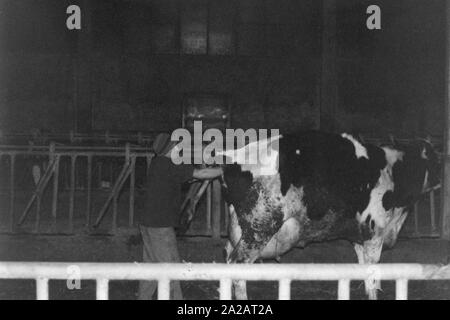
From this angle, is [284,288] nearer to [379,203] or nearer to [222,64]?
[379,203]

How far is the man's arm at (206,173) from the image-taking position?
570cm

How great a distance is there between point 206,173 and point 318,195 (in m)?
1.21

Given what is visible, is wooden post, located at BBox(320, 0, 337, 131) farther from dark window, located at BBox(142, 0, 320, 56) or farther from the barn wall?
dark window, located at BBox(142, 0, 320, 56)

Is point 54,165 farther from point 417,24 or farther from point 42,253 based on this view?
point 417,24

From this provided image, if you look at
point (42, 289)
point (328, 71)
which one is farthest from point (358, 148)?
point (328, 71)

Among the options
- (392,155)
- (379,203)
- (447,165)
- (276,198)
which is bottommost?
(379,203)

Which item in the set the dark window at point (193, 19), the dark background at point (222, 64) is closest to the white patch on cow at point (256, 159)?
the dark background at point (222, 64)

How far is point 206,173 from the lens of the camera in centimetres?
574

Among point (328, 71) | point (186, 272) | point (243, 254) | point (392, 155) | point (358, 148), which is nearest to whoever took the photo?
point (186, 272)

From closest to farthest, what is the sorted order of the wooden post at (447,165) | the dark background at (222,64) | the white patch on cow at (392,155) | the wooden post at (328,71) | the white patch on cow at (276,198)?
1. the white patch on cow at (276,198)
2. the white patch on cow at (392,155)
3. the wooden post at (447,165)
4. the wooden post at (328,71)
5. the dark background at (222,64)

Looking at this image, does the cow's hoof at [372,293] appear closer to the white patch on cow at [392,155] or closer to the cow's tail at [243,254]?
the cow's tail at [243,254]

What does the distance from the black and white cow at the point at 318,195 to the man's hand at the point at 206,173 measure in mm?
182

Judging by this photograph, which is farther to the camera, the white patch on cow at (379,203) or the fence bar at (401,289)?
the white patch on cow at (379,203)

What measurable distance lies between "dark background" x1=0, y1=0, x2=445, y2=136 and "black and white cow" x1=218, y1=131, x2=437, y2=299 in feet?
40.3
